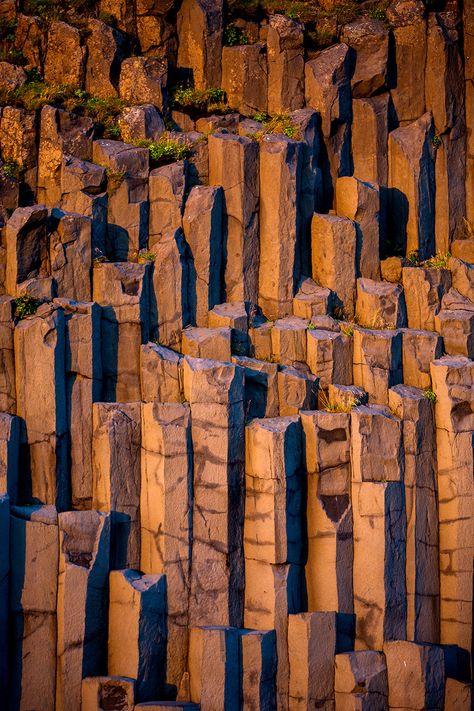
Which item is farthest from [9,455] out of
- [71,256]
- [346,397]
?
[346,397]

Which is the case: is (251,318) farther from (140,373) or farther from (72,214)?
(72,214)

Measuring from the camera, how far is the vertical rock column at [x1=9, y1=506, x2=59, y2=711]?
15477 millimetres

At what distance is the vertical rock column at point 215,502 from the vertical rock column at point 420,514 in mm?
2702

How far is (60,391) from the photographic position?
16.5 meters

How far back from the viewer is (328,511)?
Answer: 54.5 feet

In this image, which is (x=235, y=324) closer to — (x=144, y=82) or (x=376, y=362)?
(x=376, y=362)

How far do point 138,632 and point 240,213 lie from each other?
23.9 feet


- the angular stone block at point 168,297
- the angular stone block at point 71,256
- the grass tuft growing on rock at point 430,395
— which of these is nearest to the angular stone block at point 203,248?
the angular stone block at point 168,297

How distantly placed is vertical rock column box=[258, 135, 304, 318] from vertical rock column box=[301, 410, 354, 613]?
261 centimetres

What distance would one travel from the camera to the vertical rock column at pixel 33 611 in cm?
1548

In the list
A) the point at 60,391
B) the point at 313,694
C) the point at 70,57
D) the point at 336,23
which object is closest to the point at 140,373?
the point at 60,391

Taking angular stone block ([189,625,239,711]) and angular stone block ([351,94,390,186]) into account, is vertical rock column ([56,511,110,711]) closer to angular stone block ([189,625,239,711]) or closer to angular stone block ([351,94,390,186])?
angular stone block ([189,625,239,711])

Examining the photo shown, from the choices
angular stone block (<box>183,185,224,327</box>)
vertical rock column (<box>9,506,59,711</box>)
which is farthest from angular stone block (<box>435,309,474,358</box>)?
vertical rock column (<box>9,506,59,711</box>)

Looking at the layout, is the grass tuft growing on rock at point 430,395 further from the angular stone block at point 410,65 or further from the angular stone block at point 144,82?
the angular stone block at point 144,82
